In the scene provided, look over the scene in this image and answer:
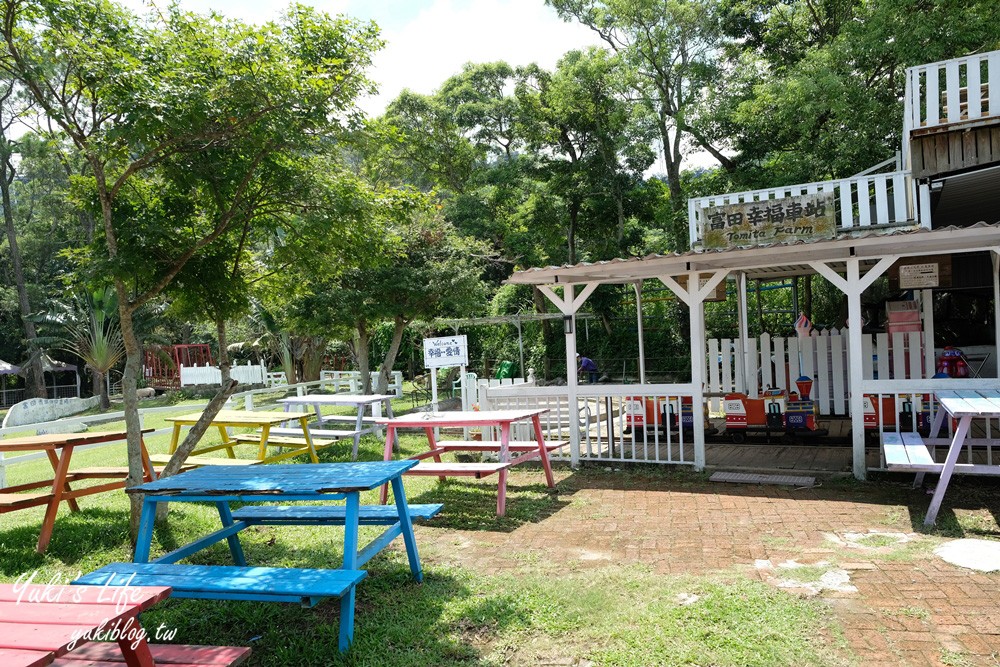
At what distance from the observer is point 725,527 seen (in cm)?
559

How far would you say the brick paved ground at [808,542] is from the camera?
3504 mm

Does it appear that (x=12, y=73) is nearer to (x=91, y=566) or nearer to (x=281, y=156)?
(x=281, y=156)

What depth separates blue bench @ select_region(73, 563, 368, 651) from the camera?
322 centimetres

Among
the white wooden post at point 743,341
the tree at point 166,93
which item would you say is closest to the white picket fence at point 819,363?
the white wooden post at point 743,341

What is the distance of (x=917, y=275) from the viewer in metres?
9.46

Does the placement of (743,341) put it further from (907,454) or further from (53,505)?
(53,505)

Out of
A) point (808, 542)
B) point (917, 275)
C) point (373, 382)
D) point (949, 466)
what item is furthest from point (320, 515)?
point (373, 382)

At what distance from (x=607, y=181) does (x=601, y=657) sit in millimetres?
17467

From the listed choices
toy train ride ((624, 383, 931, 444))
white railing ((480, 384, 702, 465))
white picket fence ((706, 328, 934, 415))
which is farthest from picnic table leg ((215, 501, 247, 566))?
white picket fence ((706, 328, 934, 415))

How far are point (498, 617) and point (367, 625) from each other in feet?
2.45

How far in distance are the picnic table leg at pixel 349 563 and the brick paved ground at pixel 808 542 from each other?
1464 millimetres

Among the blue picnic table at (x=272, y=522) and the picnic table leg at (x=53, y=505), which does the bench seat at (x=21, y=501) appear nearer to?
the picnic table leg at (x=53, y=505)

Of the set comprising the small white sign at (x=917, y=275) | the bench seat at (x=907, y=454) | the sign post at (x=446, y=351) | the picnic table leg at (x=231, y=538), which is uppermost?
the small white sign at (x=917, y=275)

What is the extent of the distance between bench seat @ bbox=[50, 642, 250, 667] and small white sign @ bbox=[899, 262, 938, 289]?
9.67 m
